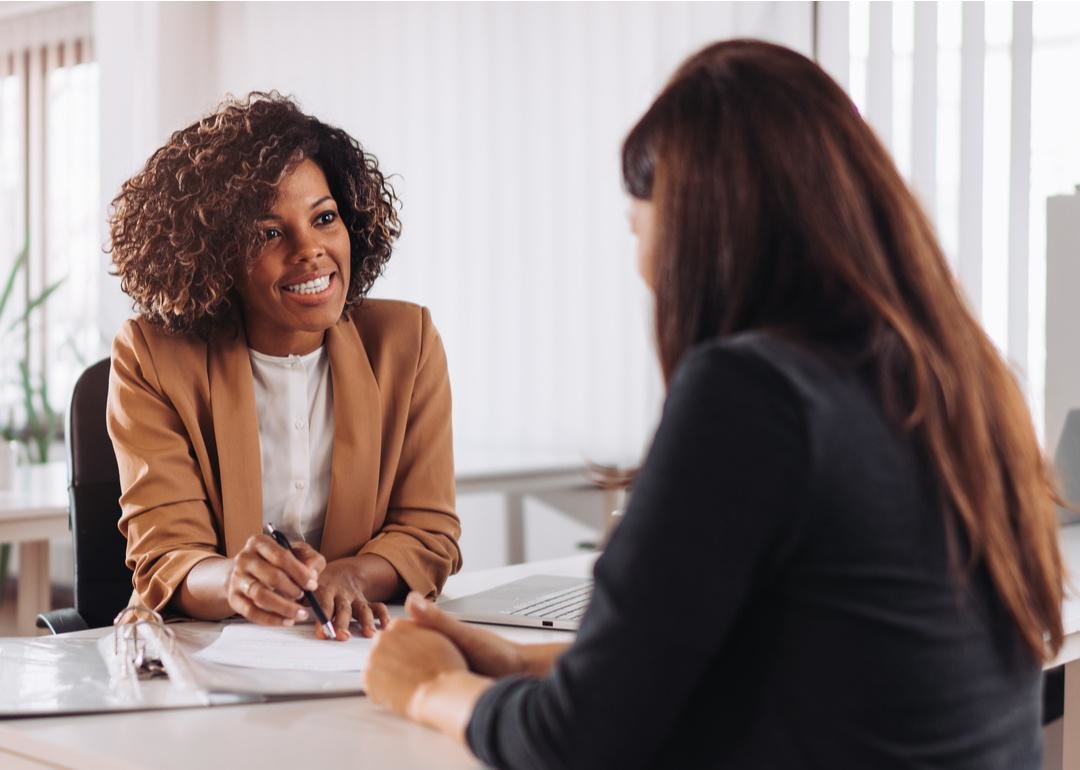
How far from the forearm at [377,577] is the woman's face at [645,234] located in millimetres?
748

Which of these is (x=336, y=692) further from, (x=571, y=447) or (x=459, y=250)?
(x=459, y=250)

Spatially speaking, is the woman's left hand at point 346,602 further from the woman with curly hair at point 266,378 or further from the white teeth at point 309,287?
the white teeth at point 309,287

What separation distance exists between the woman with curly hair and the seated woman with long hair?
805 millimetres

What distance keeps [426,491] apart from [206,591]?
1.23 ft

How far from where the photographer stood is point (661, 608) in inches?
29.6

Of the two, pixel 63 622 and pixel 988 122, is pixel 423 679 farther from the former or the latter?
pixel 988 122

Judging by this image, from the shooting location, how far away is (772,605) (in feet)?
2.58

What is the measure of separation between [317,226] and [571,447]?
2325mm

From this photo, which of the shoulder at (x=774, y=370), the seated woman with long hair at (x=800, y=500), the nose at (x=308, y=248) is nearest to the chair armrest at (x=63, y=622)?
the nose at (x=308, y=248)

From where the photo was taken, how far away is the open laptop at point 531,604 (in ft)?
4.72

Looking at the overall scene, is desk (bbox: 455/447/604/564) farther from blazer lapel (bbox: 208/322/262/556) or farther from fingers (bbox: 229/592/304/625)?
fingers (bbox: 229/592/304/625)

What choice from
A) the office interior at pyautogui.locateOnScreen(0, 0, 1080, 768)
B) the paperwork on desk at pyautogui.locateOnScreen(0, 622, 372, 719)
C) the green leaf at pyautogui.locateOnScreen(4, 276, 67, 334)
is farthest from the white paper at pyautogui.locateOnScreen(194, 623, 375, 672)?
the green leaf at pyautogui.locateOnScreen(4, 276, 67, 334)

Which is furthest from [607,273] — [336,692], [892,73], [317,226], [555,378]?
[336,692]

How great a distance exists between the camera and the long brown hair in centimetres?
81
